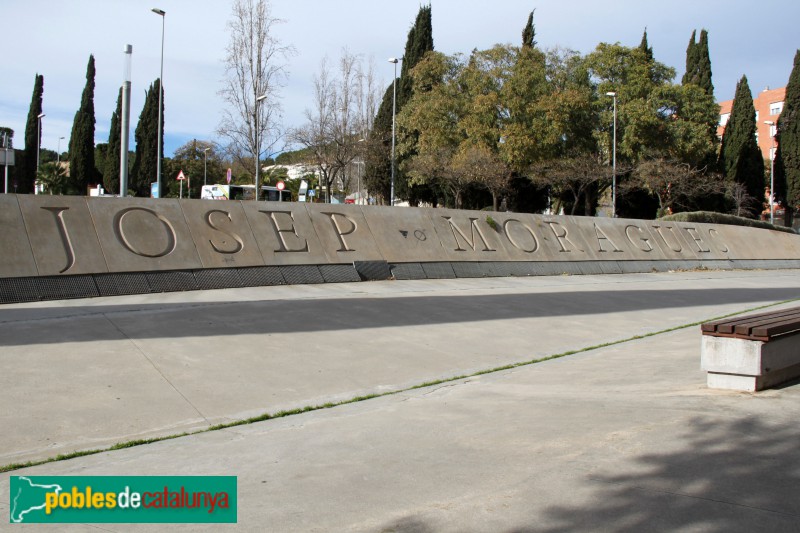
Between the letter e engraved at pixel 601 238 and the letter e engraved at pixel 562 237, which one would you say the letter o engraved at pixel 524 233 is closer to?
the letter e engraved at pixel 562 237

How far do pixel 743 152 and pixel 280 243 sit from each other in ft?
161

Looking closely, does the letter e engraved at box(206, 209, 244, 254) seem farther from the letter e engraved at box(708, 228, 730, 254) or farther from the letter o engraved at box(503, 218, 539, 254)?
the letter e engraved at box(708, 228, 730, 254)

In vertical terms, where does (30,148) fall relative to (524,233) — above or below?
above

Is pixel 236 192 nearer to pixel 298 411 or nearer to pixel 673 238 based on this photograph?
pixel 673 238

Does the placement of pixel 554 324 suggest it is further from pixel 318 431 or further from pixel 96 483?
pixel 96 483

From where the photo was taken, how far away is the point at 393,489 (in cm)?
416

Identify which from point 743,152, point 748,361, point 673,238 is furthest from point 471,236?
point 743,152

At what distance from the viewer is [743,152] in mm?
52562

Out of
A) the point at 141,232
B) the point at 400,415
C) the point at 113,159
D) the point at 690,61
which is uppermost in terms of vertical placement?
the point at 690,61

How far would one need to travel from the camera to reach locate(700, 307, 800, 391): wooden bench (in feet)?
19.5

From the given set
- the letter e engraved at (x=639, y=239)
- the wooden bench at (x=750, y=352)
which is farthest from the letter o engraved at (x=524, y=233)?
the wooden bench at (x=750, y=352)

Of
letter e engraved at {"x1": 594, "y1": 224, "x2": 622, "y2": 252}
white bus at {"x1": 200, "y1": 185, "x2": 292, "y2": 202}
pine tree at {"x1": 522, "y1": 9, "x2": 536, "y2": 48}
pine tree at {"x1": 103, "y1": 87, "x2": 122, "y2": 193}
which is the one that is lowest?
letter e engraved at {"x1": 594, "y1": 224, "x2": 622, "y2": 252}

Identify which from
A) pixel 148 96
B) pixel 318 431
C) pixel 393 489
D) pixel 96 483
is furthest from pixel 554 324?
pixel 148 96

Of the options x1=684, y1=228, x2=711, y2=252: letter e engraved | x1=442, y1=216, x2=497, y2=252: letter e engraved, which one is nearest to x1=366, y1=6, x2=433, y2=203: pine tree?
x1=684, y1=228, x2=711, y2=252: letter e engraved
